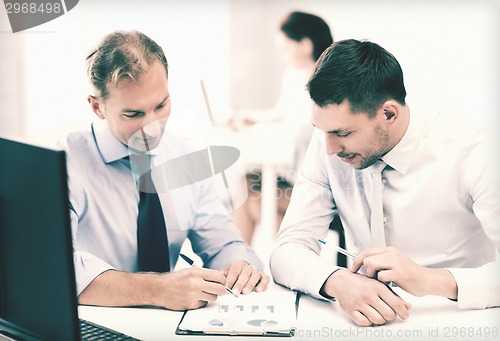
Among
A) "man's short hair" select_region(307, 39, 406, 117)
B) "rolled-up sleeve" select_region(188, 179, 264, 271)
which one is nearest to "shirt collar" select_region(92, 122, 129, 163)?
"rolled-up sleeve" select_region(188, 179, 264, 271)

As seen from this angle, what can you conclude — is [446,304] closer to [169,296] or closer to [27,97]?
[169,296]

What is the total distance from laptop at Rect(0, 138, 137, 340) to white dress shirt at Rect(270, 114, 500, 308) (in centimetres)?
74

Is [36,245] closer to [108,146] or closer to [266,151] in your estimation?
[108,146]

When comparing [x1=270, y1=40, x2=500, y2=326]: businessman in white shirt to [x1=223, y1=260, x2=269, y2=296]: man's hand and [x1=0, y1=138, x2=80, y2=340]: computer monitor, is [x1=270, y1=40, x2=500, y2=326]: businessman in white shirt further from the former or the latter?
[x1=0, y1=138, x2=80, y2=340]: computer monitor

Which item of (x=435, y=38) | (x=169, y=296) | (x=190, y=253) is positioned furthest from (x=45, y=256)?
(x=435, y=38)

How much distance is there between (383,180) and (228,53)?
2.41 ft

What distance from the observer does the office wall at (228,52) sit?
2.00 metres

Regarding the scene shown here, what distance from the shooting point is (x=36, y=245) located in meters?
1.15

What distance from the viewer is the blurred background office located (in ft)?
6.57

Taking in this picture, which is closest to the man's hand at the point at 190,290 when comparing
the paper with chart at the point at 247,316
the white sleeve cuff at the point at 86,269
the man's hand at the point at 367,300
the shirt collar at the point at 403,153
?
the paper with chart at the point at 247,316

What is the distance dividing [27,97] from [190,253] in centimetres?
87

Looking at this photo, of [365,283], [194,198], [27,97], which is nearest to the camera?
[365,283]

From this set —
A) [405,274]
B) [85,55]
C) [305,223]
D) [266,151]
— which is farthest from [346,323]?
[85,55]

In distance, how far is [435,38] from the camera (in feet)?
6.60
